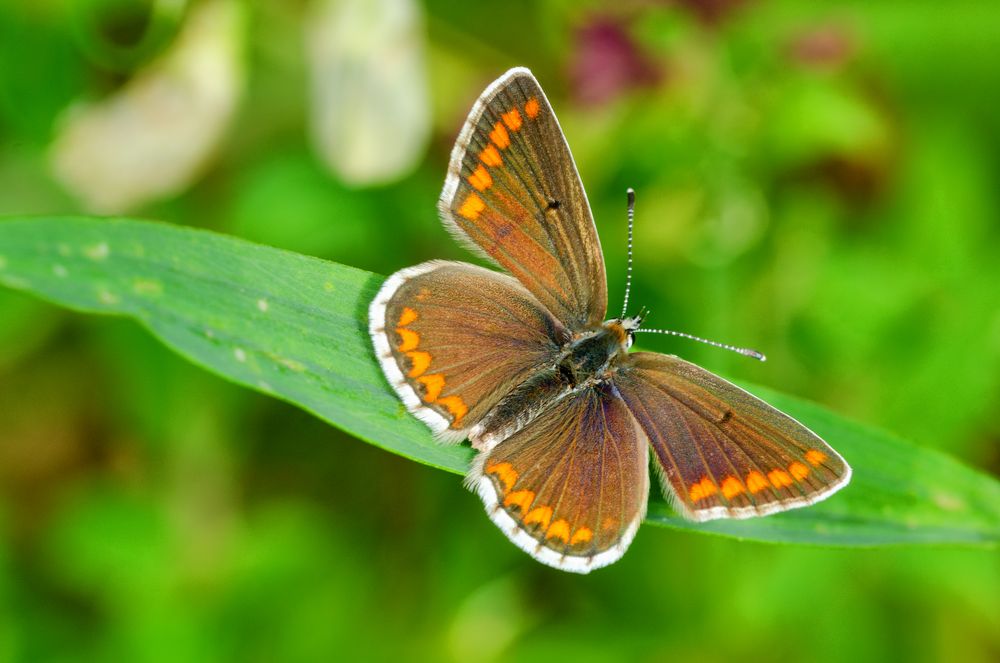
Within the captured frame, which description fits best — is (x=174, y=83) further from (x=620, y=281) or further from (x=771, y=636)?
(x=771, y=636)

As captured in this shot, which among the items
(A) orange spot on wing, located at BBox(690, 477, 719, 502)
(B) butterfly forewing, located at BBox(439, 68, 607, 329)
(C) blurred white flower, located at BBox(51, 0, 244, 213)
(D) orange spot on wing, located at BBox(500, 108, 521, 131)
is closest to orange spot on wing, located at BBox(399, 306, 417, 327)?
(B) butterfly forewing, located at BBox(439, 68, 607, 329)

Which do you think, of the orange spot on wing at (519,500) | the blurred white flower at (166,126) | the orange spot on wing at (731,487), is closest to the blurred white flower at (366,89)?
the blurred white flower at (166,126)

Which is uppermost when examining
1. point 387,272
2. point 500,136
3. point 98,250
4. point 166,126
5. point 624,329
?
point 500,136

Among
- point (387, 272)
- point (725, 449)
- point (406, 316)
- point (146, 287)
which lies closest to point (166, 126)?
point (387, 272)

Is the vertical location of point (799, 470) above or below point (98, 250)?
below

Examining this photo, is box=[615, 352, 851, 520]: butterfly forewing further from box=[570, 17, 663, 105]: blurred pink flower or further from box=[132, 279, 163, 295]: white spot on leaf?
box=[570, 17, 663, 105]: blurred pink flower

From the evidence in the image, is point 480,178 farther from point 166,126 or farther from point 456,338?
point 166,126

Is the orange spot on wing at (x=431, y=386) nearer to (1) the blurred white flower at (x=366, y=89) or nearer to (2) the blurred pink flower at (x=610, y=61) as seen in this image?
(1) the blurred white flower at (x=366, y=89)
